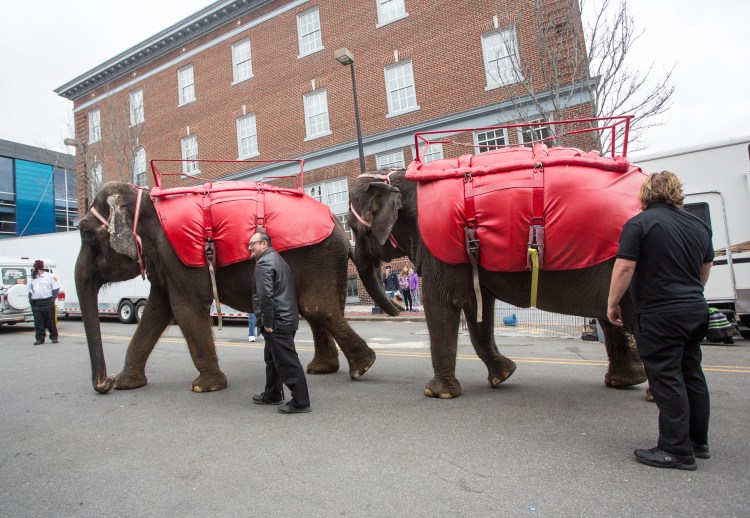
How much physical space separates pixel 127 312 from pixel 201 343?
14.4 meters

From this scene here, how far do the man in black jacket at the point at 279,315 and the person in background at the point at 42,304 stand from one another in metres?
9.35

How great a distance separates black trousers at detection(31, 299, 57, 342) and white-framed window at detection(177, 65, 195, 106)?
1593 centimetres

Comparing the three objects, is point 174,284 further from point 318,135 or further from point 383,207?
point 318,135

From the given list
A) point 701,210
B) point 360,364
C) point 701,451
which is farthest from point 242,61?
point 701,451

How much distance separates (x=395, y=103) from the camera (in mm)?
19531

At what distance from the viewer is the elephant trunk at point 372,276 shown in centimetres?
541

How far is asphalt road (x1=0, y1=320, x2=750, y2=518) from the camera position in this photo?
105 inches

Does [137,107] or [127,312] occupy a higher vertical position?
[137,107]

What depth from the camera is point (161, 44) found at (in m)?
25.2

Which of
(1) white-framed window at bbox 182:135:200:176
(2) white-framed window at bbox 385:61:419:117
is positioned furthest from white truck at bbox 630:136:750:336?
(1) white-framed window at bbox 182:135:200:176

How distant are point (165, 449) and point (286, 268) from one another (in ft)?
5.84

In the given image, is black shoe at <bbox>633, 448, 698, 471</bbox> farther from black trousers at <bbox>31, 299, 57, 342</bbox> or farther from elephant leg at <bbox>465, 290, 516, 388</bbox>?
black trousers at <bbox>31, 299, 57, 342</bbox>

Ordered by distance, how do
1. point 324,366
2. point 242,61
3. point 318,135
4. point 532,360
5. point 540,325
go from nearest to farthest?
point 324,366
point 532,360
point 540,325
point 318,135
point 242,61

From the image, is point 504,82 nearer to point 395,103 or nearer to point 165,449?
point 395,103
